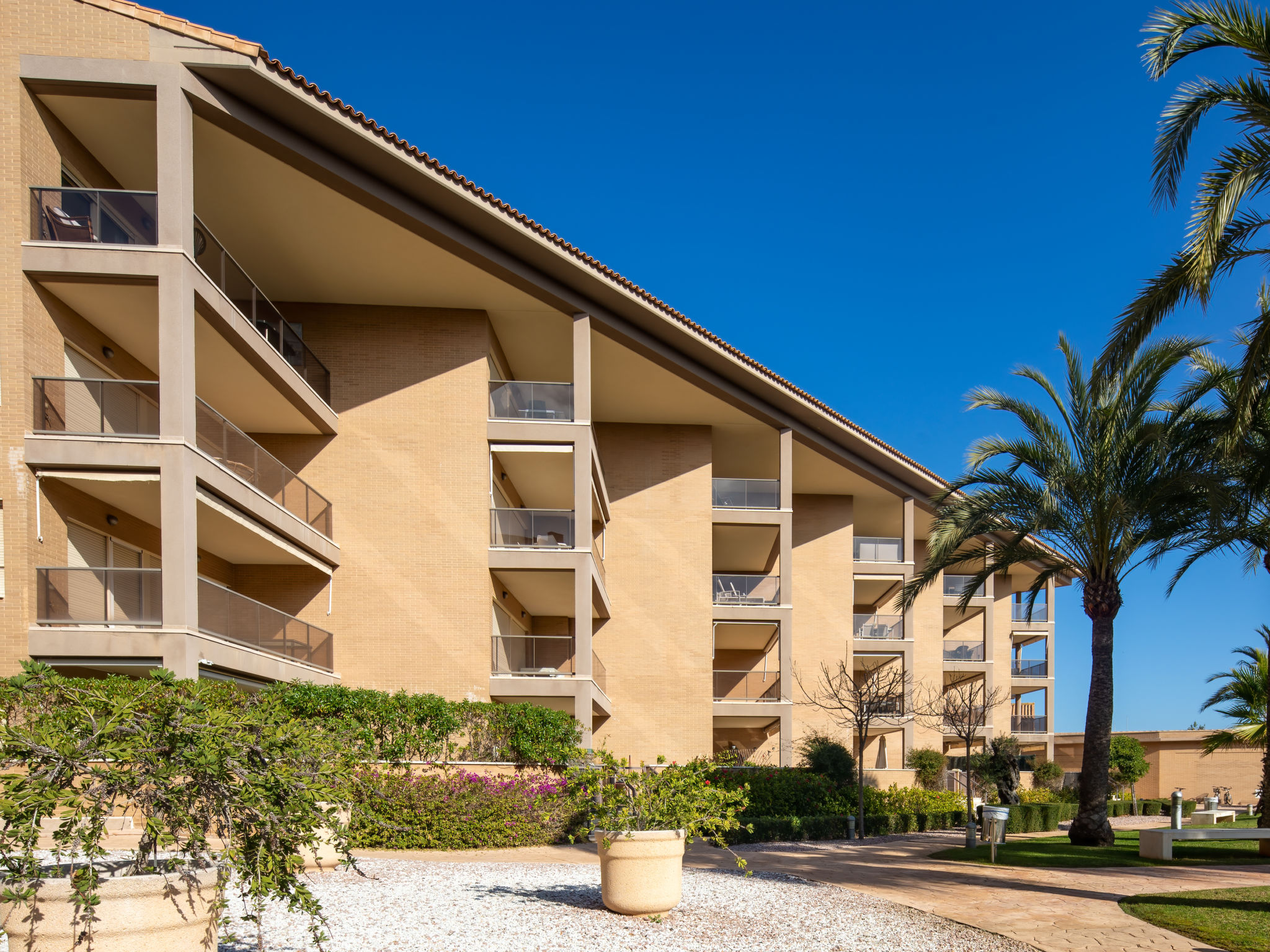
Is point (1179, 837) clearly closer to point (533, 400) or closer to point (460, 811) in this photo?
point (460, 811)

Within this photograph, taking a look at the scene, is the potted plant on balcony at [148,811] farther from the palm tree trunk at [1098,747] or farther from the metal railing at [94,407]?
the palm tree trunk at [1098,747]

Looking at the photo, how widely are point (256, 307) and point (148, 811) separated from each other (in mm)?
17223

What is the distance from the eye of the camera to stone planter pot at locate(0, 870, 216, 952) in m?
5.62

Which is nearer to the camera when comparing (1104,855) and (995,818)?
(995,818)

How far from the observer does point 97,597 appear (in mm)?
16547

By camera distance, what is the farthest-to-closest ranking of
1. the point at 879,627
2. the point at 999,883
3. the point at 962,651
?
the point at 962,651, the point at 879,627, the point at 999,883

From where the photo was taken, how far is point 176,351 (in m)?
16.6

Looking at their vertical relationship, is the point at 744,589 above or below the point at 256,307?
below

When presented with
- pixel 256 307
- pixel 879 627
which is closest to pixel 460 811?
pixel 256 307

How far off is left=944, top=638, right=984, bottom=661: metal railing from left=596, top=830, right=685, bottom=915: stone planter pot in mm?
35503

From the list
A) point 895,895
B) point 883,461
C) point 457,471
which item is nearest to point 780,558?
point 883,461

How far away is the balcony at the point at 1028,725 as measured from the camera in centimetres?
4825

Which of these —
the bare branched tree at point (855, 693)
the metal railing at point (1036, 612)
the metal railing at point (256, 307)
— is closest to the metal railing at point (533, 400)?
the metal railing at point (256, 307)

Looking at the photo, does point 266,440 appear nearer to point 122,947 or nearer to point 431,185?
point 431,185
